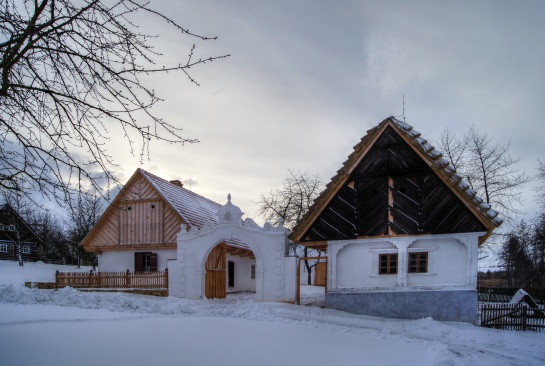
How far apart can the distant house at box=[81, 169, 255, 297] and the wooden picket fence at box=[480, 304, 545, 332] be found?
1361 centimetres

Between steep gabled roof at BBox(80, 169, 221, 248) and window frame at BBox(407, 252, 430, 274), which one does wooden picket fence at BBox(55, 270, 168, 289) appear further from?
window frame at BBox(407, 252, 430, 274)

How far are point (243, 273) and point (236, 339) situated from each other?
20.7 m

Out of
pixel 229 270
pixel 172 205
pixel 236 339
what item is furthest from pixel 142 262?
pixel 236 339

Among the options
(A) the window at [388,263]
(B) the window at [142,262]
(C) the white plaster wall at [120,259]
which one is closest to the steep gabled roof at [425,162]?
(A) the window at [388,263]

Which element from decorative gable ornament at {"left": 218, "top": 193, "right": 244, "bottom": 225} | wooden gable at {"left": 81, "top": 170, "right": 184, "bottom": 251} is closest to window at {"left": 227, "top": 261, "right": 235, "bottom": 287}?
wooden gable at {"left": 81, "top": 170, "right": 184, "bottom": 251}

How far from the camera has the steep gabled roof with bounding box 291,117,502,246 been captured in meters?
15.1

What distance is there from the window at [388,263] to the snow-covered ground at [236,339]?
2005mm

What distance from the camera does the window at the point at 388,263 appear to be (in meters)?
16.7

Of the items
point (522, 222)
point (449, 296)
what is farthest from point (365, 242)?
point (522, 222)

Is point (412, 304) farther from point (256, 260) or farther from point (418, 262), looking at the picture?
point (256, 260)

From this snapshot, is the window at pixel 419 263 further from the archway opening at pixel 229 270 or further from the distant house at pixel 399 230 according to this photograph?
the archway opening at pixel 229 270

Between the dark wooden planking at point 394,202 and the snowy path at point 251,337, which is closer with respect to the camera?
the snowy path at point 251,337

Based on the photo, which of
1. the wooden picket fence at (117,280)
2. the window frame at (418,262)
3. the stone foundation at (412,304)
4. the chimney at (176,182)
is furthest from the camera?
the chimney at (176,182)

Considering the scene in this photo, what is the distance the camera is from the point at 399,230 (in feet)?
53.3
